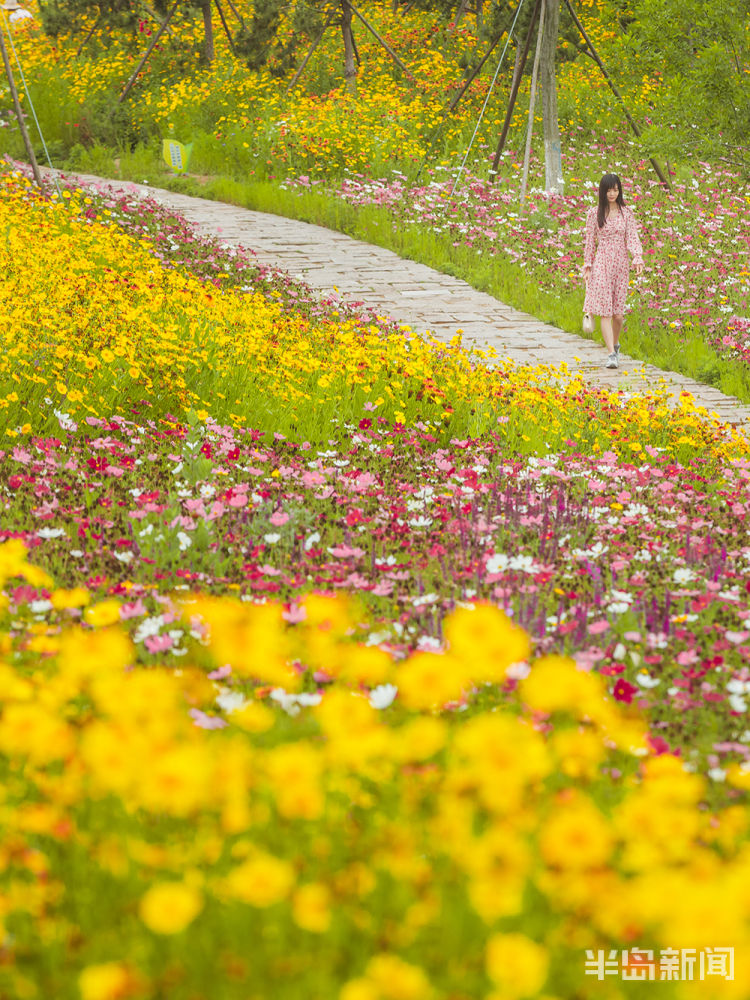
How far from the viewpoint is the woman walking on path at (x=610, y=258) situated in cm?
905

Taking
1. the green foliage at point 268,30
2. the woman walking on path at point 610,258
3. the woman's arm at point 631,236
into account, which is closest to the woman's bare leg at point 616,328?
the woman walking on path at point 610,258

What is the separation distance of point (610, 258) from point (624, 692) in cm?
745

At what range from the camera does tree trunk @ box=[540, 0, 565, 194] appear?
14266 mm

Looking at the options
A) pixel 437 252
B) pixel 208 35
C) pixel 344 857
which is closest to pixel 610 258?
pixel 437 252

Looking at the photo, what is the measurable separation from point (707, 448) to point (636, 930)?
4910mm

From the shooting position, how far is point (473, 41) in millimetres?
21797

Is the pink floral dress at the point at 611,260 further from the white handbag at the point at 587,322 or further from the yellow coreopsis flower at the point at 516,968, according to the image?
the yellow coreopsis flower at the point at 516,968

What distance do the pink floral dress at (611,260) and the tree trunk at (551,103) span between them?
18.4ft

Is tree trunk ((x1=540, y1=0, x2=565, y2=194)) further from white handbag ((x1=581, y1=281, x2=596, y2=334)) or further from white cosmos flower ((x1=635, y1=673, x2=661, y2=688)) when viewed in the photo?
white cosmos flower ((x1=635, y1=673, x2=661, y2=688))

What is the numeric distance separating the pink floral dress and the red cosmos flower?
7216 millimetres

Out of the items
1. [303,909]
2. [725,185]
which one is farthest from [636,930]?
[725,185]

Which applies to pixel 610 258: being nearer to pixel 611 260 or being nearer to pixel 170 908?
pixel 611 260

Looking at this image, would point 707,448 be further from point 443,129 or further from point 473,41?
point 473,41

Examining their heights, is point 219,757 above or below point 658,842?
above
